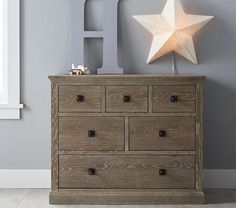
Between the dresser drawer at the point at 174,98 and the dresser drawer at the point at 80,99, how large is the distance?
0.38 m

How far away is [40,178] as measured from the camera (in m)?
3.74

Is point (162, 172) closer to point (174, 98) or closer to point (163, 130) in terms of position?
point (163, 130)

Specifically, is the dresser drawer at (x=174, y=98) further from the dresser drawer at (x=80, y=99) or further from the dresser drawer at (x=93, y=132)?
the dresser drawer at (x=80, y=99)

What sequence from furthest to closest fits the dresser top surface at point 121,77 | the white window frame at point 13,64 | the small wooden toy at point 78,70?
the white window frame at point 13,64 < the small wooden toy at point 78,70 < the dresser top surface at point 121,77

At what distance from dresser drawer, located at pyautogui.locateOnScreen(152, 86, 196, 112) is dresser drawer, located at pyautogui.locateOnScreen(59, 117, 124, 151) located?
0.26 m

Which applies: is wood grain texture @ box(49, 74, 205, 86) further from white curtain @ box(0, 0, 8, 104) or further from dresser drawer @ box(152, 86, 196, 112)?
white curtain @ box(0, 0, 8, 104)

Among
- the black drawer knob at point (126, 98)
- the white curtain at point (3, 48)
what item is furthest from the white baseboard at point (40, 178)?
the black drawer knob at point (126, 98)

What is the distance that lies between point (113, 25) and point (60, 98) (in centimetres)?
76

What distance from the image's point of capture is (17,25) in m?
3.70

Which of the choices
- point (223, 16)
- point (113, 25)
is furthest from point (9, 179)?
point (223, 16)

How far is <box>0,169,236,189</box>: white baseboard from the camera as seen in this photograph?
3.73 m

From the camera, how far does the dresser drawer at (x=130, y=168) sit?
3.28 meters

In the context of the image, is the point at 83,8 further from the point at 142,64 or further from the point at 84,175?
the point at 84,175

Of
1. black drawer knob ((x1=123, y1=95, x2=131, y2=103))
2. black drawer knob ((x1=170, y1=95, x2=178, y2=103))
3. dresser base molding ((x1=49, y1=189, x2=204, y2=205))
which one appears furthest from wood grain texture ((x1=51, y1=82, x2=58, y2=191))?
black drawer knob ((x1=170, y1=95, x2=178, y2=103))
